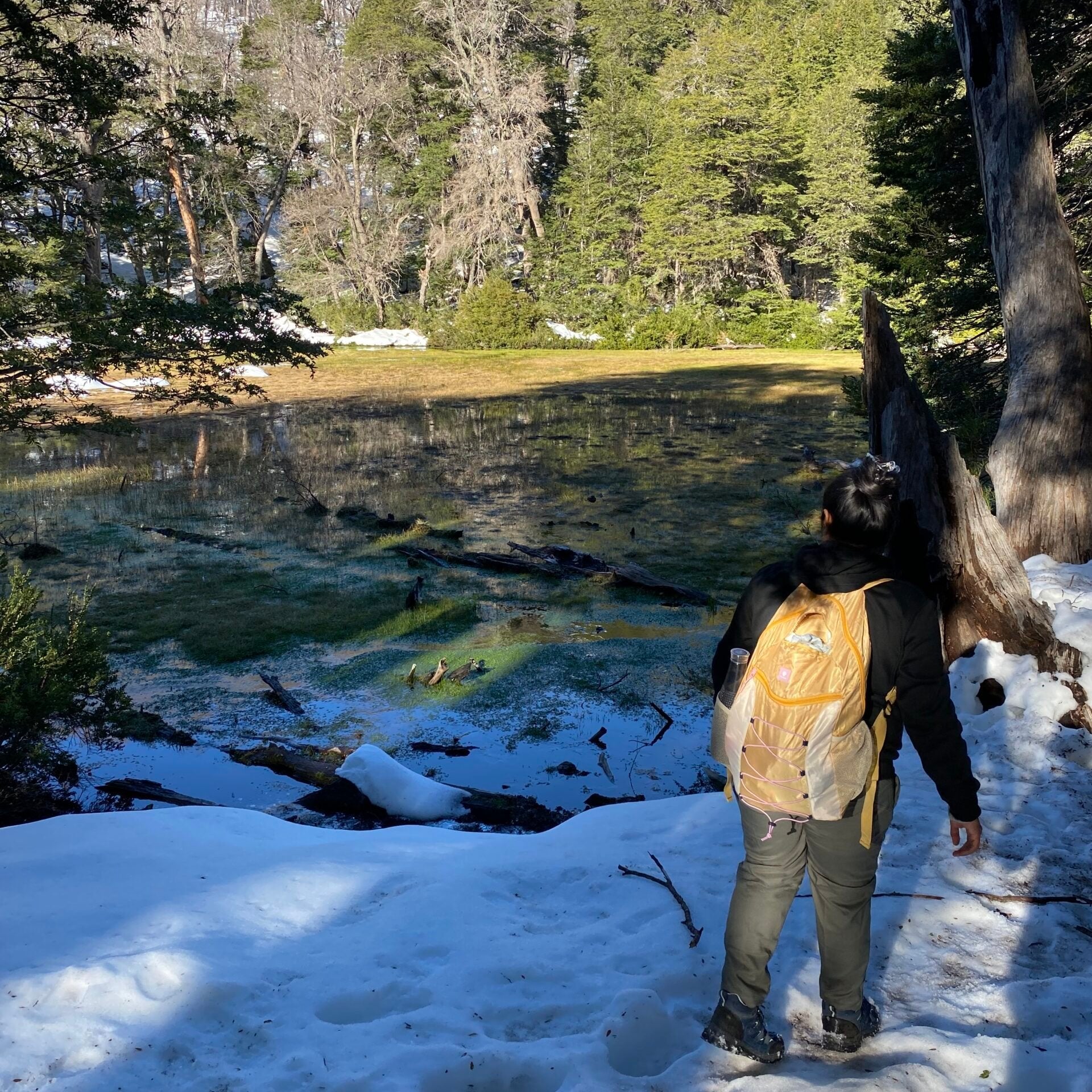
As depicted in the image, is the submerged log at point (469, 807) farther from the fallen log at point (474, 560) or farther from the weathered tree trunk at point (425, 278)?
the weathered tree trunk at point (425, 278)

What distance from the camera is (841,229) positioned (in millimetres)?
35375

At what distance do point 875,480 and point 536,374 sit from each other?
92.6ft

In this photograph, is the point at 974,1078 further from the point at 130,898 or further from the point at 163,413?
the point at 163,413

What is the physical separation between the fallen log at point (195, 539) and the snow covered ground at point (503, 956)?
7.03 metres

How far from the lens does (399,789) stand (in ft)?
16.7

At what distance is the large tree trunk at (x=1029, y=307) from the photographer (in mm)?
6051

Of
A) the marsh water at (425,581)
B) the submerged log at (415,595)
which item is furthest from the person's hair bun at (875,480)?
the submerged log at (415,595)

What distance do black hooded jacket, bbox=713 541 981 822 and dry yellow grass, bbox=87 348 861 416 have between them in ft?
69.1

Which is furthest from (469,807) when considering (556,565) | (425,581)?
(556,565)

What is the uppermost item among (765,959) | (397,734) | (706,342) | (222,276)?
(222,276)

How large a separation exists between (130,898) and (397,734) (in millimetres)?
3145

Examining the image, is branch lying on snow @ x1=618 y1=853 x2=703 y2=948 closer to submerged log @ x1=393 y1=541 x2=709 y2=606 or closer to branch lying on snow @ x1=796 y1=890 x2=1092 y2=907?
branch lying on snow @ x1=796 y1=890 x2=1092 y2=907

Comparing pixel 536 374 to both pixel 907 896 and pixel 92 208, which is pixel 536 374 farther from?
pixel 907 896

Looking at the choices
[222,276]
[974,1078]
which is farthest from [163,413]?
[222,276]
